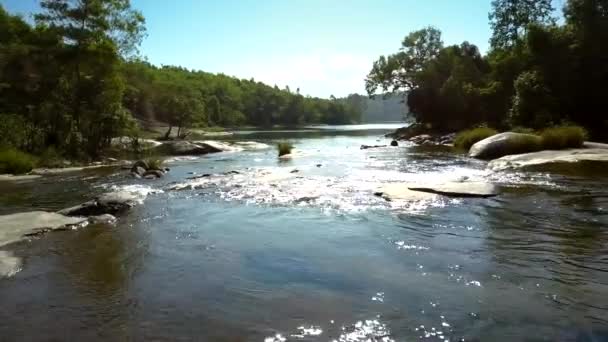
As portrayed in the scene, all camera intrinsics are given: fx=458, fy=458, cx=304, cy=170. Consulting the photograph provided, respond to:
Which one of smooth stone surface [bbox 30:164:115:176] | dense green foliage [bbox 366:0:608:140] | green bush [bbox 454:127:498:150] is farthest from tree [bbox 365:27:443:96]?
smooth stone surface [bbox 30:164:115:176]

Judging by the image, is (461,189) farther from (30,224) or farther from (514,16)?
(514,16)

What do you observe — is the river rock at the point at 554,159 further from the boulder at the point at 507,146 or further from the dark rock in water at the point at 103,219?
the dark rock in water at the point at 103,219

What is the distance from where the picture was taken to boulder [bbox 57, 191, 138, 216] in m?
10.7

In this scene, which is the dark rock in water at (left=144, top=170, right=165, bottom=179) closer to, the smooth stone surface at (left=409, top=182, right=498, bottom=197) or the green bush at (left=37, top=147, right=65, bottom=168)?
the green bush at (left=37, top=147, right=65, bottom=168)

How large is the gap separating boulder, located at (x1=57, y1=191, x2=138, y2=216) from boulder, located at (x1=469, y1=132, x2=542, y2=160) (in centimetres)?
1679

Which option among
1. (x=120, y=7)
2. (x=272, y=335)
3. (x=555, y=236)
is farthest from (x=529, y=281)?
(x=120, y=7)

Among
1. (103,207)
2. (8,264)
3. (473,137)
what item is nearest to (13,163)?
(103,207)

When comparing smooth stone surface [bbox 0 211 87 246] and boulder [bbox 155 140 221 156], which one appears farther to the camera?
boulder [bbox 155 140 221 156]

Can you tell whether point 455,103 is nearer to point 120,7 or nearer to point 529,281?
point 120,7

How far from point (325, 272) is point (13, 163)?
19400mm

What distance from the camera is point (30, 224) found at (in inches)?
368

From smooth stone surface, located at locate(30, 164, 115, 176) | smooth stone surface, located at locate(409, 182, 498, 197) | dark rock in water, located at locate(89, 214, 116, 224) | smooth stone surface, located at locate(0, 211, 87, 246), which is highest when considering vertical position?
smooth stone surface, located at locate(409, 182, 498, 197)

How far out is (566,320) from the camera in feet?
15.2

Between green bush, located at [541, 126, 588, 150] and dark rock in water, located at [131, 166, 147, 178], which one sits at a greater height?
green bush, located at [541, 126, 588, 150]
